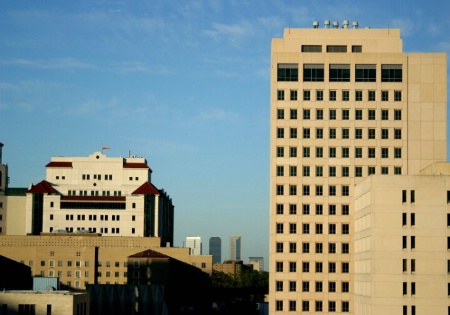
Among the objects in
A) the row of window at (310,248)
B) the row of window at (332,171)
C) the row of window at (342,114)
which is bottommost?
the row of window at (310,248)

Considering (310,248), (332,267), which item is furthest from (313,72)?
(332,267)

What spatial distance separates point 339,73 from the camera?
516 feet

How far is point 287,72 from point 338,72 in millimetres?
8117

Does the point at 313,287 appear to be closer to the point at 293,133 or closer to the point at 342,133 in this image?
the point at 293,133

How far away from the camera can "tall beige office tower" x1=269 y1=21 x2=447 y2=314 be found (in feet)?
508

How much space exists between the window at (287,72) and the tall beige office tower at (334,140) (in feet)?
0.53

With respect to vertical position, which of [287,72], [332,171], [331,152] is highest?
[287,72]

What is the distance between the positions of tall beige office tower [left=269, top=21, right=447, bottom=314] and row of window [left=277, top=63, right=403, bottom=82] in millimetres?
159

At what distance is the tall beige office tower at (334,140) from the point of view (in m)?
155

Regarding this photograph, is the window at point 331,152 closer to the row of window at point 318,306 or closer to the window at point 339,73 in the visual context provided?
the window at point 339,73

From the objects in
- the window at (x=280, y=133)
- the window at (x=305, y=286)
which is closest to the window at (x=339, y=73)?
the window at (x=280, y=133)

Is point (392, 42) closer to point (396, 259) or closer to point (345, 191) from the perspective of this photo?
point (345, 191)

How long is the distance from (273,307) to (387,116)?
35.0 m

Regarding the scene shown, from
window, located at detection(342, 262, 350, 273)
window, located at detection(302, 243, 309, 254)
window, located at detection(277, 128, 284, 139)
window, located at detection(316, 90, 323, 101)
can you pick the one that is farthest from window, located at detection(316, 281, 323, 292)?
window, located at detection(316, 90, 323, 101)
